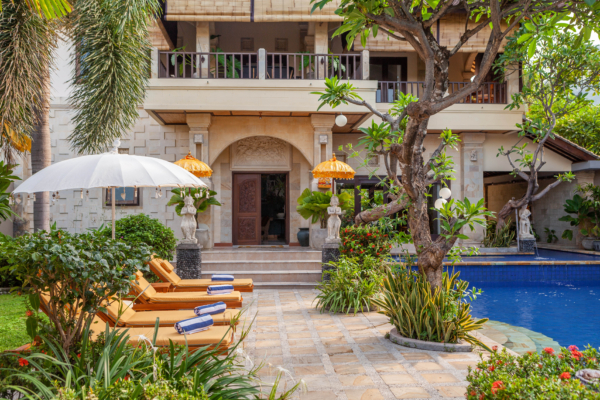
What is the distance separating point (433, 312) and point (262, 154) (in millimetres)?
9115

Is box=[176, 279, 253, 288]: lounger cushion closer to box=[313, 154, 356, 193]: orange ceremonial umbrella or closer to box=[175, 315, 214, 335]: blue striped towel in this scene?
box=[175, 315, 214, 335]: blue striped towel

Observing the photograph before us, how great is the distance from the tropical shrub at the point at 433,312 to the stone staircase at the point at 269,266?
13.5ft

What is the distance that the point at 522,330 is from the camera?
21.0 feet

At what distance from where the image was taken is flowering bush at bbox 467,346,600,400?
7.23 ft

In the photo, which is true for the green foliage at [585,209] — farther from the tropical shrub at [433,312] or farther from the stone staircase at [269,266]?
the tropical shrub at [433,312]

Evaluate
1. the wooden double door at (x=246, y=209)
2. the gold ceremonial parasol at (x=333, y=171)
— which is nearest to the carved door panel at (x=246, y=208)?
the wooden double door at (x=246, y=209)

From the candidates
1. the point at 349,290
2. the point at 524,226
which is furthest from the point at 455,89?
the point at 349,290

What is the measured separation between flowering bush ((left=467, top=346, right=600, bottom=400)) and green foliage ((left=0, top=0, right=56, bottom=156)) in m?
7.16

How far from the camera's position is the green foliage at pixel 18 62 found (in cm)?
650

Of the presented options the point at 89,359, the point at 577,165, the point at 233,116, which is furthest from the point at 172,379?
the point at 577,165

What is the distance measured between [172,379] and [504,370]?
209cm

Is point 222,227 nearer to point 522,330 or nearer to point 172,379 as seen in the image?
point 522,330

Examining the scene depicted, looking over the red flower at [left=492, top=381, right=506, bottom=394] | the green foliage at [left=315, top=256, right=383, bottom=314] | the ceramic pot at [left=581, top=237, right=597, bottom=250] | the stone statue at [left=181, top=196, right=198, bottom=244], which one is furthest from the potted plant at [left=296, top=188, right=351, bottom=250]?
the ceramic pot at [left=581, top=237, right=597, bottom=250]

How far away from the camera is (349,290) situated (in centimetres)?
682
